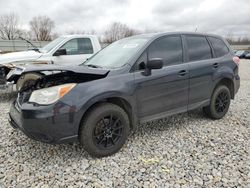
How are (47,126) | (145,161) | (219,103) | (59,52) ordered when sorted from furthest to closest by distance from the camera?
1. (59,52)
2. (219,103)
3. (145,161)
4. (47,126)

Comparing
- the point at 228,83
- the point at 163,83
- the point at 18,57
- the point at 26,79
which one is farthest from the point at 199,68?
the point at 18,57

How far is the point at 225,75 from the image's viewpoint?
4.26 meters

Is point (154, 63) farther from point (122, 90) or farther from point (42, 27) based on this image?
point (42, 27)

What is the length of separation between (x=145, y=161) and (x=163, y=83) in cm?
119

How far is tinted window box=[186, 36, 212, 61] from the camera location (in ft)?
12.8

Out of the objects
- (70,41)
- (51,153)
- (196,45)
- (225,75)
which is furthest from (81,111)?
(70,41)

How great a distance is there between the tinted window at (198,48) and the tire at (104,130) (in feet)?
5.74

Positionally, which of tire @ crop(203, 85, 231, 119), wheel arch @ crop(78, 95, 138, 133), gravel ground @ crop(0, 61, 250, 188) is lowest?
gravel ground @ crop(0, 61, 250, 188)

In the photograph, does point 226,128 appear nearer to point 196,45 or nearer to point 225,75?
point 225,75

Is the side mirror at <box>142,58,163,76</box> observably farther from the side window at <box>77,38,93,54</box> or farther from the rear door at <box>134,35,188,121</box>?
the side window at <box>77,38,93,54</box>

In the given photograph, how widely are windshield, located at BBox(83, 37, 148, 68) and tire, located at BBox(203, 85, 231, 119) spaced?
1829 mm

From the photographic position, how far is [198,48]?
4023 millimetres

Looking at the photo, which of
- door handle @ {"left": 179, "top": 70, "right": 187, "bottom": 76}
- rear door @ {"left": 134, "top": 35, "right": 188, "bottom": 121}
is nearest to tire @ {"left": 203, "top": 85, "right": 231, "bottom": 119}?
rear door @ {"left": 134, "top": 35, "right": 188, "bottom": 121}

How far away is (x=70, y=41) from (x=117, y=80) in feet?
13.6
